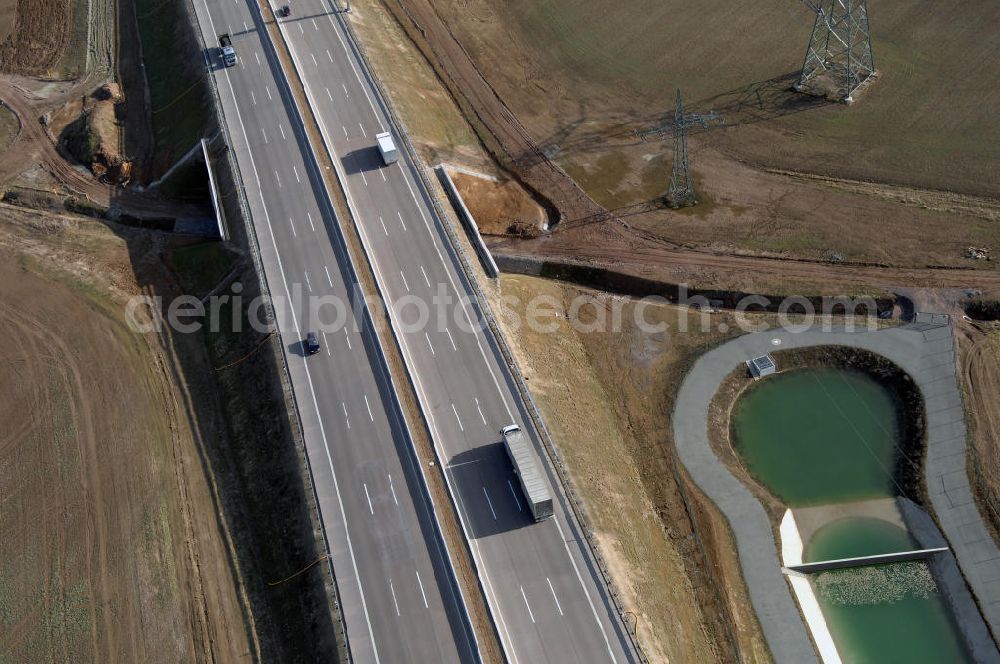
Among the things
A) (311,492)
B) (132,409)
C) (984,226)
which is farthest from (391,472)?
(984,226)

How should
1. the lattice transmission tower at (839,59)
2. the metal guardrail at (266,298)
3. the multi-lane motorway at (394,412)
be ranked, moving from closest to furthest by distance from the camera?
the multi-lane motorway at (394,412) → the metal guardrail at (266,298) → the lattice transmission tower at (839,59)

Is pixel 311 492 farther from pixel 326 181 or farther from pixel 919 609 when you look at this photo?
pixel 919 609

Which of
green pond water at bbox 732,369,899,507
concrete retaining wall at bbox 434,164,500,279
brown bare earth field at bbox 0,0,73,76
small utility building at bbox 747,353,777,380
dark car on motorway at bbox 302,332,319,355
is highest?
brown bare earth field at bbox 0,0,73,76

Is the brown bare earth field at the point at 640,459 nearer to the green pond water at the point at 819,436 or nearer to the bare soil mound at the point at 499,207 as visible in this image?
the green pond water at the point at 819,436

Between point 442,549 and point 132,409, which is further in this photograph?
point 132,409

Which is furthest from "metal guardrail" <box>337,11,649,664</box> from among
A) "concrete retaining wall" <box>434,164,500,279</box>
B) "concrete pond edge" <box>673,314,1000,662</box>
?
"concrete pond edge" <box>673,314,1000,662</box>

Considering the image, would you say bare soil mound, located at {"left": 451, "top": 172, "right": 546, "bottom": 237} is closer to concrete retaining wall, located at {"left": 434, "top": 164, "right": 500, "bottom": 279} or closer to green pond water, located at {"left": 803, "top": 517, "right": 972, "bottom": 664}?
concrete retaining wall, located at {"left": 434, "top": 164, "right": 500, "bottom": 279}

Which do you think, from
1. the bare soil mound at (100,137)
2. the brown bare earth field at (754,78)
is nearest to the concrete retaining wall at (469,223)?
the brown bare earth field at (754,78)
